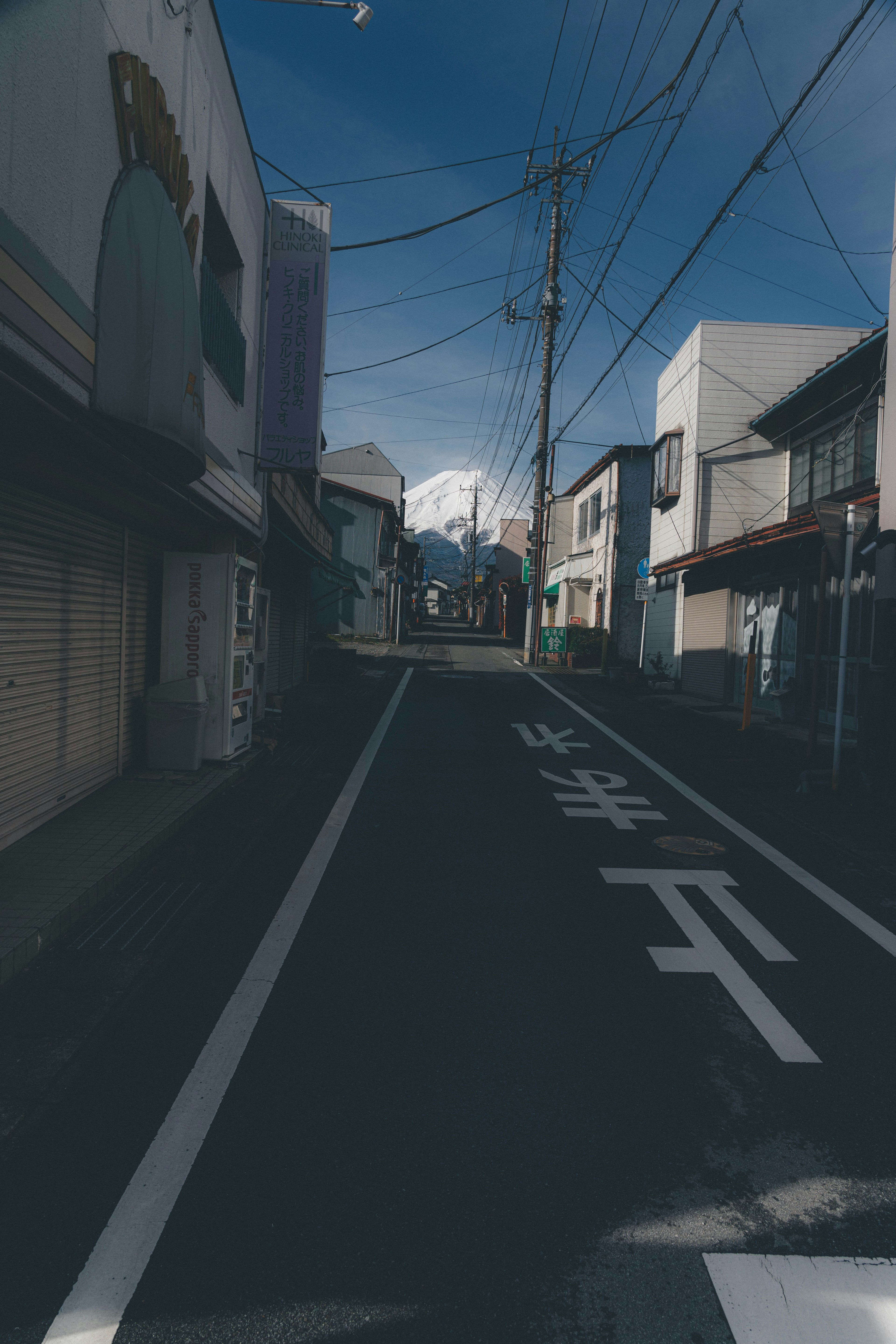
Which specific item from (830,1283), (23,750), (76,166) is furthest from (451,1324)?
(76,166)

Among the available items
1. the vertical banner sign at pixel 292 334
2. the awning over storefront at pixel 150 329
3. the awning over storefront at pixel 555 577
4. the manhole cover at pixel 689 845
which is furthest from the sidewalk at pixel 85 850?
the awning over storefront at pixel 555 577

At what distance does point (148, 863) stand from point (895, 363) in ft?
32.8

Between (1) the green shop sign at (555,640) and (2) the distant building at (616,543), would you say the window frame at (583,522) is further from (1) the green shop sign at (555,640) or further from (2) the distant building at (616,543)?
(1) the green shop sign at (555,640)

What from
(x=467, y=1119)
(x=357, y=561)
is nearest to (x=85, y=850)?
(x=467, y=1119)

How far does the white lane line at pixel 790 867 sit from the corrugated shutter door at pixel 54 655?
230 inches

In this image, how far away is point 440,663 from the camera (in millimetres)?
26828

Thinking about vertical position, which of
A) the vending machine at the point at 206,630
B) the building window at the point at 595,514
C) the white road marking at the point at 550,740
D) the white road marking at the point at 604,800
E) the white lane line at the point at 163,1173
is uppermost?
the building window at the point at 595,514

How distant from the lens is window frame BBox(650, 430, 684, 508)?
1972cm

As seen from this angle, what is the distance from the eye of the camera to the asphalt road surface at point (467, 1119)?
2107 mm

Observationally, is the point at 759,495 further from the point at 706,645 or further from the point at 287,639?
the point at 287,639

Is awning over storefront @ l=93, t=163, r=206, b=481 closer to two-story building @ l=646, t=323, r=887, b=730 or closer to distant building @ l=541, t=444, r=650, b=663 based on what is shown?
two-story building @ l=646, t=323, r=887, b=730

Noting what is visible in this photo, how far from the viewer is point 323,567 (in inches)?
689

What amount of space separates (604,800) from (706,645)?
11.9 meters

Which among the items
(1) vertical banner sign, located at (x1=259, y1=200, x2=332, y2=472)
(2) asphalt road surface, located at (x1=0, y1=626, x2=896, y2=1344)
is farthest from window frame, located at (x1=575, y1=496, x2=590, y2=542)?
(2) asphalt road surface, located at (x1=0, y1=626, x2=896, y2=1344)
